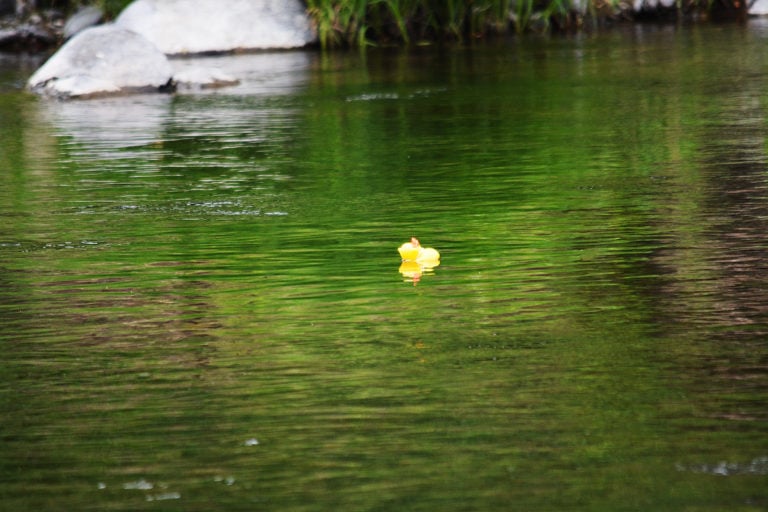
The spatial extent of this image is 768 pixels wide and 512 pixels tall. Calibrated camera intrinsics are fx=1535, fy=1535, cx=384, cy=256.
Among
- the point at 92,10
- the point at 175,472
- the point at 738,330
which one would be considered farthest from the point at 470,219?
the point at 92,10

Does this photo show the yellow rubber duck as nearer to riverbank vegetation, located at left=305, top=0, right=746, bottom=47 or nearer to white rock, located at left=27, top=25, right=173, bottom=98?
white rock, located at left=27, top=25, right=173, bottom=98

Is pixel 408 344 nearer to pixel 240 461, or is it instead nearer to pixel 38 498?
pixel 240 461

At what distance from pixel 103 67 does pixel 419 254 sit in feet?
35.3

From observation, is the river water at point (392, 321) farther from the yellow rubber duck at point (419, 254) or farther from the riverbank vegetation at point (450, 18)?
the riverbank vegetation at point (450, 18)

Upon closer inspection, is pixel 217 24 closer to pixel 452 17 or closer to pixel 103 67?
pixel 452 17

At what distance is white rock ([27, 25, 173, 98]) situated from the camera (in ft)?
52.7

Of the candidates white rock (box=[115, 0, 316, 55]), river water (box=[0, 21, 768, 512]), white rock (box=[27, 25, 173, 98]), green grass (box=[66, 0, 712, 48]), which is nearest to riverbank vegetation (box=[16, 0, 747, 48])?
green grass (box=[66, 0, 712, 48])

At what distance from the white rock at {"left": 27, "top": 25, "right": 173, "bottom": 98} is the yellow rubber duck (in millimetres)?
10467

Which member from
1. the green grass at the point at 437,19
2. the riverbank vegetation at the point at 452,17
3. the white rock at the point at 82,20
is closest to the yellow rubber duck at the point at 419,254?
the riverbank vegetation at the point at 452,17

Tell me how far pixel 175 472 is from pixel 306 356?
1054 millimetres

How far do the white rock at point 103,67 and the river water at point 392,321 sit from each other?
4.99 meters

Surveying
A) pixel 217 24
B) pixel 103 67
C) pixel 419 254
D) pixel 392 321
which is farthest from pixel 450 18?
pixel 392 321

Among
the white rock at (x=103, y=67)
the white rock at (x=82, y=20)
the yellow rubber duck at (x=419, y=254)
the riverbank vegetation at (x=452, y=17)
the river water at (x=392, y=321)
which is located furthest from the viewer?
the white rock at (x=82, y=20)

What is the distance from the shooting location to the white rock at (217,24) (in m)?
21.1
